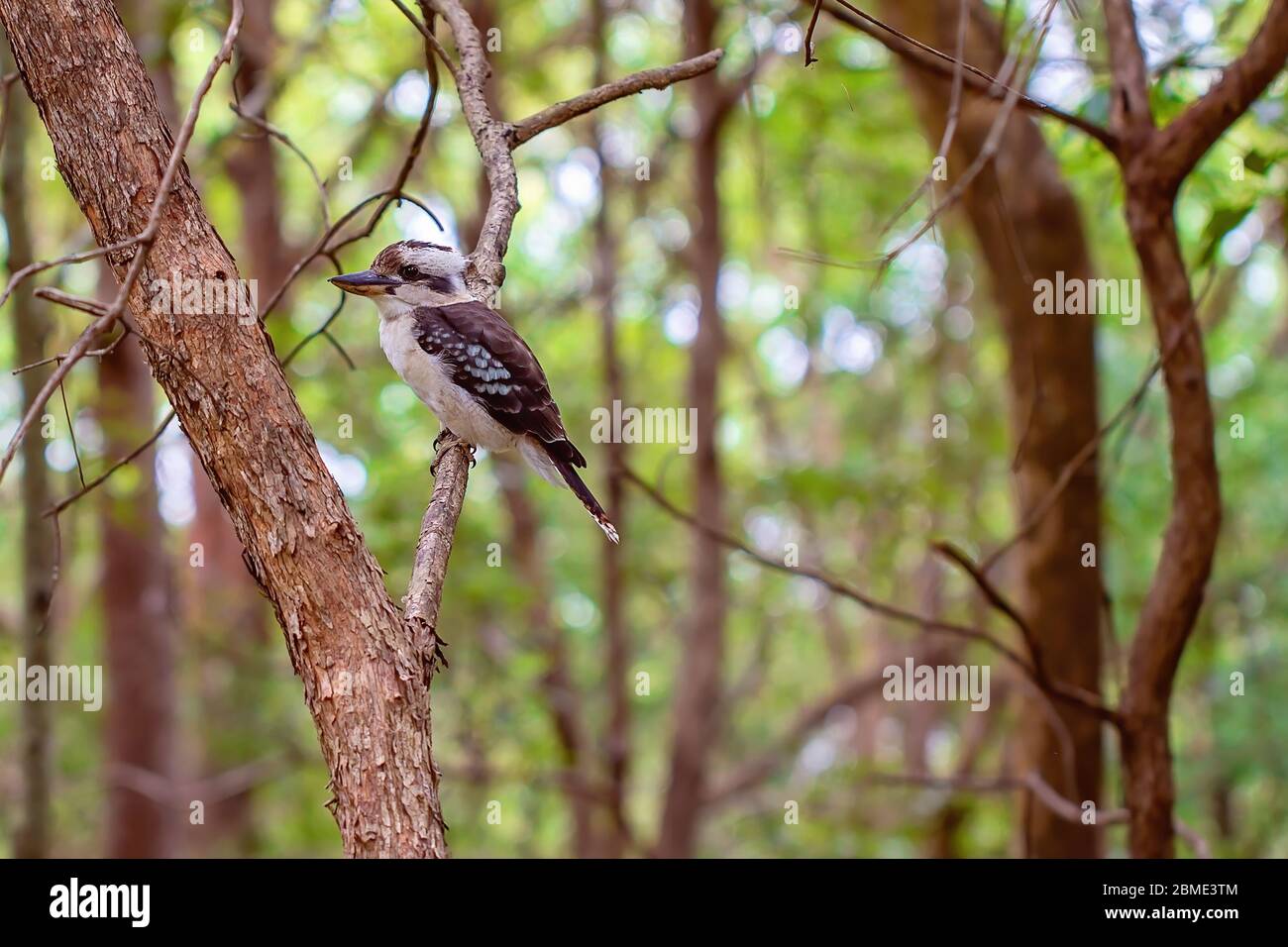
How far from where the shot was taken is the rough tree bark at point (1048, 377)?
5.14 m

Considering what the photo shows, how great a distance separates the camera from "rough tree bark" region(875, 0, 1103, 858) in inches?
203

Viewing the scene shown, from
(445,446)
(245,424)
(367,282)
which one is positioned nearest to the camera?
(245,424)

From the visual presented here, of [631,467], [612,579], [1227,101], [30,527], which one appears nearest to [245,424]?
[1227,101]

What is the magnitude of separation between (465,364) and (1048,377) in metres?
2.49

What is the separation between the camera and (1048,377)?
17.0 ft

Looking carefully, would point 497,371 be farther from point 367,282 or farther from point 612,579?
point 612,579

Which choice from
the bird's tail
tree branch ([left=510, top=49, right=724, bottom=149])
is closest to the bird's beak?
the bird's tail

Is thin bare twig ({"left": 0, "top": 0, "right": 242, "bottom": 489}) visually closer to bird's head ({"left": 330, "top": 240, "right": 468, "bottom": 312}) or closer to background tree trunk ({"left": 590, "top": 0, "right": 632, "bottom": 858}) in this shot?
bird's head ({"left": 330, "top": 240, "right": 468, "bottom": 312})

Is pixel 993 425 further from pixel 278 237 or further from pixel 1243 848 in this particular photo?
pixel 278 237

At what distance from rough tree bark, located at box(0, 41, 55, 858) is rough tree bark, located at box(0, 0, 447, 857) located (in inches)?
121

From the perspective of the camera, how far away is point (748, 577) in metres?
12.8

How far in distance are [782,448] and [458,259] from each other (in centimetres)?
719

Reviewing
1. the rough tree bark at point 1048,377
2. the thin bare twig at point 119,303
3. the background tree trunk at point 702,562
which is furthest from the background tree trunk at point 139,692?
the thin bare twig at point 119,303

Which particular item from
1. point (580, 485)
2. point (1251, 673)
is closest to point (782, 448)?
point (1251, 673)
